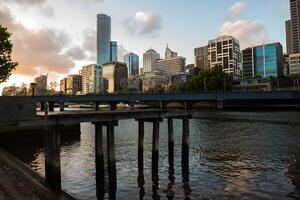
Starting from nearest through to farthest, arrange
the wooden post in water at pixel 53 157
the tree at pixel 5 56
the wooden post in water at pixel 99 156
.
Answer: the wooden post in water at pixel 53 157 < the wooden post in water at pixel 99 156 < the tree at pixel 5 56

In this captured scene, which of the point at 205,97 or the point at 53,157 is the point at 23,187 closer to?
the point at 53,157

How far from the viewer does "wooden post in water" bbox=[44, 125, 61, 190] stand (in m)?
17.7

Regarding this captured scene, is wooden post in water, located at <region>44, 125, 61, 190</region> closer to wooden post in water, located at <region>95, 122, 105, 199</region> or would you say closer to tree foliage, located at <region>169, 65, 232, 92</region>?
wooden post in water, located at <region>95, 122, 105, 199</region>

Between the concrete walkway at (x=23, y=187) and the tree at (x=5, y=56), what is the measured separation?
36013mm

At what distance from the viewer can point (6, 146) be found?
130ft

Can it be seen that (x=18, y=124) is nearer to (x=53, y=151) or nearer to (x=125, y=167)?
(x=53, y=151)

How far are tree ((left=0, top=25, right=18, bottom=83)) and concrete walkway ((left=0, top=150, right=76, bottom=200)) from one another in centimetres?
3601

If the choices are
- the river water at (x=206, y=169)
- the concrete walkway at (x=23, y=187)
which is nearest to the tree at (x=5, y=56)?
the river water at (x=206, y=169)

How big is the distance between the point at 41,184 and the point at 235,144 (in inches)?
1124

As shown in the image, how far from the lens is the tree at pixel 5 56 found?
50.3 meters

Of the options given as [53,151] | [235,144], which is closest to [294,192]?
[53,151]

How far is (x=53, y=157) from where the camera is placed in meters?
18.1

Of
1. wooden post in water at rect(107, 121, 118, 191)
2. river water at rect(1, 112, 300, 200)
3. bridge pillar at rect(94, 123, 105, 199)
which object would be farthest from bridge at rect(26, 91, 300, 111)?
wooden post in water at rect(107, 121, 118, 191)

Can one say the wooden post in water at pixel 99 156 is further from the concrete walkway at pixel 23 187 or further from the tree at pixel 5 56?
the tree at pixel 5 56
